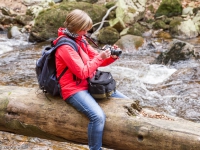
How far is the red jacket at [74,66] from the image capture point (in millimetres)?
2949

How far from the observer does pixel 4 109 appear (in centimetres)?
341

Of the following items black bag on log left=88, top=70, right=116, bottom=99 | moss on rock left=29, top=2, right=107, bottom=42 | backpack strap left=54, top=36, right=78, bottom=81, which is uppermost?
backpack strap left=54, top=36, right=78, bottom=81

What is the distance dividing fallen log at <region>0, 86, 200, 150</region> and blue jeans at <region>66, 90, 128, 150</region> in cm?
8

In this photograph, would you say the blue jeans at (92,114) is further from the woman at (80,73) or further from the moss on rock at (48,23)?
the moss on rock at (48,23)

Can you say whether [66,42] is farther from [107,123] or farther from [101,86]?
[107,123]

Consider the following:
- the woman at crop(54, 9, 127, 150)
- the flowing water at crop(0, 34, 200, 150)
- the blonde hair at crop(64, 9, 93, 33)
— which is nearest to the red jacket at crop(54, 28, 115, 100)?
the woman at crop(54, 9, 127, 150)

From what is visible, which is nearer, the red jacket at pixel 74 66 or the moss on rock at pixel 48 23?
the red jacket at pixel 74 66

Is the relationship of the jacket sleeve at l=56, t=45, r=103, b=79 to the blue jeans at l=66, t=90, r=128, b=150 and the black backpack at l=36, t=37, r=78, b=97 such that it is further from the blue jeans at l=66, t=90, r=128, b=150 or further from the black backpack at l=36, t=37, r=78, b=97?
the blue jeans at l=66, t=90, r=128, b=150

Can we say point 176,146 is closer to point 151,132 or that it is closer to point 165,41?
point 151,132

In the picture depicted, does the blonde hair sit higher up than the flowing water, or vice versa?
the blonde hair

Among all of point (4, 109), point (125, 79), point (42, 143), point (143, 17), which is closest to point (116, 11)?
point (143, 17)

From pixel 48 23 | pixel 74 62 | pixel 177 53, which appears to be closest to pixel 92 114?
pixel 74 62

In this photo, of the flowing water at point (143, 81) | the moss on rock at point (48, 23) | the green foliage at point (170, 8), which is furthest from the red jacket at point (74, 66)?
the green foliage at point (170, 8)

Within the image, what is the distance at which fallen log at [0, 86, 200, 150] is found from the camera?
2.80 metres
